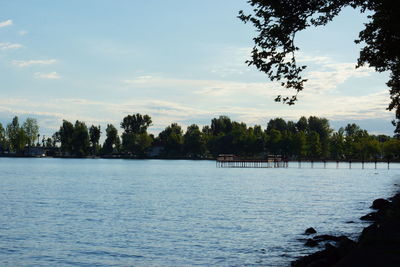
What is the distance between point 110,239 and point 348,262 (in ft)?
60.9

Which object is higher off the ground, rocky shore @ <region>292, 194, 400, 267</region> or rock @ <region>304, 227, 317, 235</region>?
rocky shore @ <region>292, 194, 400, 267</region>

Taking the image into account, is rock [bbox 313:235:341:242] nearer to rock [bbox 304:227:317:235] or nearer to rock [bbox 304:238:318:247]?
rock [bbox 304:238:318:247]

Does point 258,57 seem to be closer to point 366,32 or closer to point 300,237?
point 366,32

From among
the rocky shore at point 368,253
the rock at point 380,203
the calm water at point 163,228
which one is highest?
the rocky shore at point 368,253

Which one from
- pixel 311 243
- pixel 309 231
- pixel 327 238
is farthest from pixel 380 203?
pixel 311 243

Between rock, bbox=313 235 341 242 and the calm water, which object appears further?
rock, bbox=313 235 341 242

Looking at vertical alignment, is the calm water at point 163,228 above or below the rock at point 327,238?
below

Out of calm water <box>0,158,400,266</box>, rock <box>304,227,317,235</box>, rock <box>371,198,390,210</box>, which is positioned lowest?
calm water <box>0,158,400,266</box>

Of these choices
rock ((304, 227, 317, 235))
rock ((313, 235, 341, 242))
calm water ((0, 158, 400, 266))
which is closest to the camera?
calm water ((0, 158, 400, 266))

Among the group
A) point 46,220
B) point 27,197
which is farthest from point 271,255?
point 27,197

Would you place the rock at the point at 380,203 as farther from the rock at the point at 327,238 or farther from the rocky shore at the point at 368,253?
the rocky shore at the point at 368,253

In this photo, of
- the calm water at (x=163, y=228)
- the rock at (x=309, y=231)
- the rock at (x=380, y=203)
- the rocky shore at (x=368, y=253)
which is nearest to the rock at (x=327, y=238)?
the calm water at (x=163, y=228)

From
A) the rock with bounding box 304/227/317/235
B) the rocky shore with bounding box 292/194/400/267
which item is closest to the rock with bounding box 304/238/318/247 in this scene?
the rock with bounding box 304/227/317/235

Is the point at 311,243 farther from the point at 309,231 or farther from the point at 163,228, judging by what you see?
the point at 163,228
